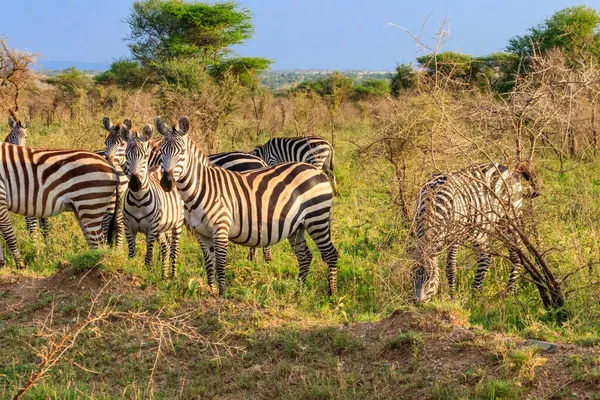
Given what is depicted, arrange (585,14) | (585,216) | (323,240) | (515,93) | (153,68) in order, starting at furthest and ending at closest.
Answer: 1. (153,68)
2. (585,14)
3. (585,216)
4. (323,240)
5. (515,93)

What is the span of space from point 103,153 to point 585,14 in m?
22.9

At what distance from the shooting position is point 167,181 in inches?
244

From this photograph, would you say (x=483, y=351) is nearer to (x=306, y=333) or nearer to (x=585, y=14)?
(x=306, y=333)

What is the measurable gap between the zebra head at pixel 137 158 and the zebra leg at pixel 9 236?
6.29ft

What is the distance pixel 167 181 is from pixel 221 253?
94 centimetres

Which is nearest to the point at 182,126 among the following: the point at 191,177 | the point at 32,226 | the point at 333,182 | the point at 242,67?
the point at 191,177

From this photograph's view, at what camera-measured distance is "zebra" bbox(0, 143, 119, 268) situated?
7746mm

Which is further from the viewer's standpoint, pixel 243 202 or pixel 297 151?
pixel 297 151

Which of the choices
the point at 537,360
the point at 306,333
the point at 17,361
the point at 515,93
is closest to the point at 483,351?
the point at 537,360

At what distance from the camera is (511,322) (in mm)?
Result: 5949

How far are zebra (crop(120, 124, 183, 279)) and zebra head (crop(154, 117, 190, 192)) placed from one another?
78cm

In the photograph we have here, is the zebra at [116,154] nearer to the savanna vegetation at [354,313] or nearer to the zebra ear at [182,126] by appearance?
the savanna vegetation at [354,313]

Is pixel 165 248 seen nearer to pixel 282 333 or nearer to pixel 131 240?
pixel 131 240

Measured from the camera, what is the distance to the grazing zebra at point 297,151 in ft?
39.9
